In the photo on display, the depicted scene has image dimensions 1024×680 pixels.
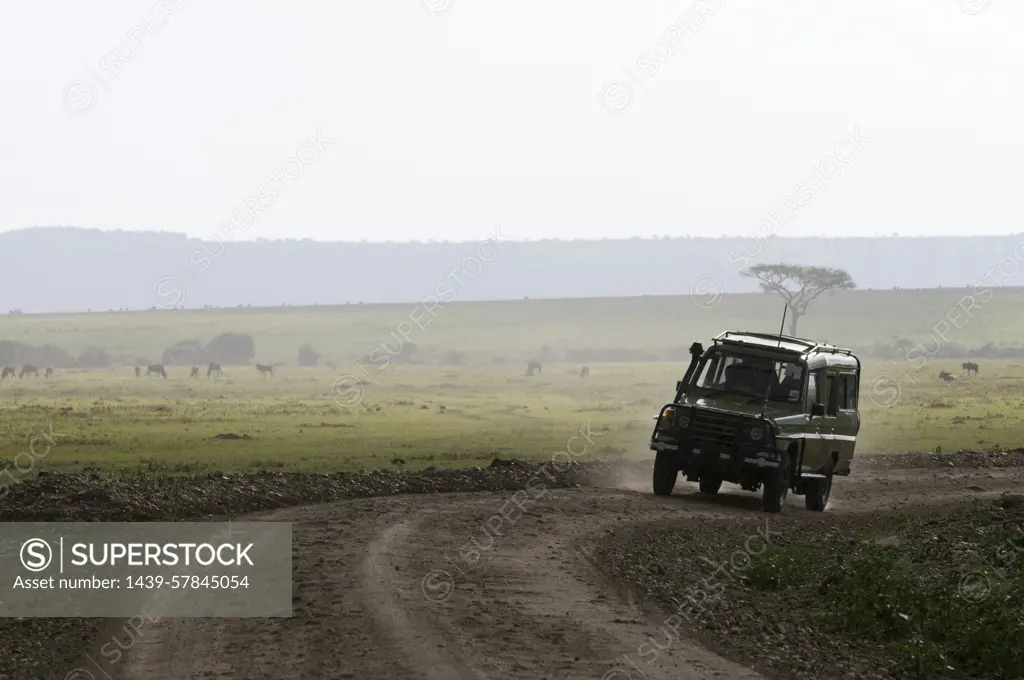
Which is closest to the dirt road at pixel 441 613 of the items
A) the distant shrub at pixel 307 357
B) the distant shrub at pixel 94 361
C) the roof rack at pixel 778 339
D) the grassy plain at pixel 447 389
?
the roof rack at pixel 778 339

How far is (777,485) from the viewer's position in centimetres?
2083

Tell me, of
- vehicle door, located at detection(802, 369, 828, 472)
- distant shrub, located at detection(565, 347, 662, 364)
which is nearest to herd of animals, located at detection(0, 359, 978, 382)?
distant shrub, located at detection(565, 347, 662, 364)

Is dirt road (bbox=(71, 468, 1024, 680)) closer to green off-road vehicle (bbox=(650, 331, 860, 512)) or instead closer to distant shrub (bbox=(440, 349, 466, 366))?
green off-road vehicle (bbox=(650, 331, 860, 512))

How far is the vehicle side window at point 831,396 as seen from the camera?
22234mm

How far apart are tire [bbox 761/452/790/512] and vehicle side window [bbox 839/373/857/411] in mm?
2327

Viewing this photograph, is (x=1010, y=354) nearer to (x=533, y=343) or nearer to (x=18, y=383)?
(x=533, y=343)

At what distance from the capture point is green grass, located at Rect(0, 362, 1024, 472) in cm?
3186

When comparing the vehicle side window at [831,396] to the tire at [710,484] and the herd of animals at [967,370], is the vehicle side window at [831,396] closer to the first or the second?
the tire at [710,484]

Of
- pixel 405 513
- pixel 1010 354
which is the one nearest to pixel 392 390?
pixel 405 513

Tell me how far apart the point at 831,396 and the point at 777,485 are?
235 centimetres

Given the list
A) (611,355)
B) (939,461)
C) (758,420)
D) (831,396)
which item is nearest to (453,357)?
(611,355)

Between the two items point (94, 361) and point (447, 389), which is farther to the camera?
point (94, 361)

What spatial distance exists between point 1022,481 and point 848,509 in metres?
6.10

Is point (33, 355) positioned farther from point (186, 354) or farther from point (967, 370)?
point (967, 370)
